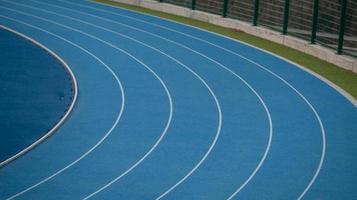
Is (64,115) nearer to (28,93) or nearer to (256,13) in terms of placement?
(28,93)

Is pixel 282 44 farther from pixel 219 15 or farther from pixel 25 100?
pixel 25 100

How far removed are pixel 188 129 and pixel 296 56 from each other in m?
7.05

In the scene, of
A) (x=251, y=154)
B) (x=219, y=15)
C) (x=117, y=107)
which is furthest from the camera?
(x=219, y=15)

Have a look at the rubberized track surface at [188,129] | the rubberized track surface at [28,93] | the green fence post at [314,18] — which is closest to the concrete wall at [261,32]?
the green fence post at [314,18]

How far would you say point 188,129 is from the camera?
1451 centimetres

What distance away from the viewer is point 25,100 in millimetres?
16078

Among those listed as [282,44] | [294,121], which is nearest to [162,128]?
[294,121]

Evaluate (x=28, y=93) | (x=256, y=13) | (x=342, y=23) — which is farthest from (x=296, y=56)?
(x=28, y=93)

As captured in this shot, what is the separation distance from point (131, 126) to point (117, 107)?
1.23 m

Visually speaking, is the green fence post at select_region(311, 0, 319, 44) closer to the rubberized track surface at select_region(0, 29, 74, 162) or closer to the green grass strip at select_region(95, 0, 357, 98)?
the green grass strip at select_region(95, 0, 357, 98)

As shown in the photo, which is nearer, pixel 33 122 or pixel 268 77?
pixel 33 122

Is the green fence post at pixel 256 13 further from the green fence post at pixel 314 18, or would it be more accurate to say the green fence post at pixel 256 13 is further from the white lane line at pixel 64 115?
the white lane line at pixel 64 115

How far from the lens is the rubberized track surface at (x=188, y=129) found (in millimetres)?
11805

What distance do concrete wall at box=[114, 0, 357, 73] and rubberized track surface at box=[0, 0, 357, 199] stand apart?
1.28 meters
